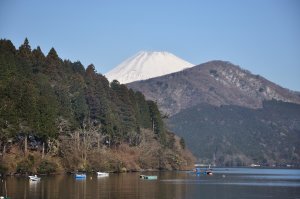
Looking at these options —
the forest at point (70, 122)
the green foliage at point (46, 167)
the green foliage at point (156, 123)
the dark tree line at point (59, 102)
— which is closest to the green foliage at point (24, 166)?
the forest at point (70, 122)

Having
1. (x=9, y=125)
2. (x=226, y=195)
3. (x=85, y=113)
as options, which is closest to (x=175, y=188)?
(x=226, y=195)

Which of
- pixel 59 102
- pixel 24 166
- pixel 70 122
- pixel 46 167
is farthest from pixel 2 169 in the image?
pixel 59 102

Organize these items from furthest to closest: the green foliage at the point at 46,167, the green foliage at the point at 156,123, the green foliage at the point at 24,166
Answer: the green foliage at the point at 156,123
the green foliage at the point at 46,167
the green foliage at the point at 24,166

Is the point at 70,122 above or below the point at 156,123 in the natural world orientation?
below

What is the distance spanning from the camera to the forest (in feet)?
335

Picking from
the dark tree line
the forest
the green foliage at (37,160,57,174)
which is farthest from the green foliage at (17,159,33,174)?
the dark tree line

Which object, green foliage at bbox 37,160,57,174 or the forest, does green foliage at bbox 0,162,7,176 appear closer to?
the forest

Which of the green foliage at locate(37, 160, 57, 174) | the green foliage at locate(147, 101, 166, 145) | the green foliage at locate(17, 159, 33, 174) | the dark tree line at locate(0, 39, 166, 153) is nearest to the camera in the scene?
the green foliage at locate(17, 159, 33, 174)

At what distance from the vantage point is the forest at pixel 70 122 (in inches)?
4018

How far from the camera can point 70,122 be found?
121m

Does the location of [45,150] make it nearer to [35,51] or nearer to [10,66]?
[10,66]

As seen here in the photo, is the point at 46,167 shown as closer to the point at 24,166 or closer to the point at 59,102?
the point at 24,166

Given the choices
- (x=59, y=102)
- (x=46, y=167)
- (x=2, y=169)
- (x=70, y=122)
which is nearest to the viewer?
(x=2, y=169)

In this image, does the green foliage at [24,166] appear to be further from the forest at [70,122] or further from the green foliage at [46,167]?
the green foliage at [46,167]
